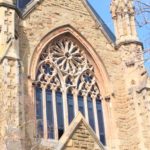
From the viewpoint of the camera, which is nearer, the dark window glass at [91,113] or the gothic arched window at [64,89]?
the gothic arched window at [64,89]

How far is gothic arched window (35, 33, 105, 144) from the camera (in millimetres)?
14766

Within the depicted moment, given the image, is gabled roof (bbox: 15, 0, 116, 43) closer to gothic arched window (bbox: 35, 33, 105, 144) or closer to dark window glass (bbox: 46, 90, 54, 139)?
gothic arched window (bbox: 35, 33, 105, 144)

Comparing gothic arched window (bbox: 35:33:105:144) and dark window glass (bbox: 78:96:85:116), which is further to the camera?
dark window glass (bbox: 78:96:85:116)

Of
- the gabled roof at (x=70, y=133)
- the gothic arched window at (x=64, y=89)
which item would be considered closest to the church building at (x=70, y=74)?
the gothic arched window at (x=64, y=89)

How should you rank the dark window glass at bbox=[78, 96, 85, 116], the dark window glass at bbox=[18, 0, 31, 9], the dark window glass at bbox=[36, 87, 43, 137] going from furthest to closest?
the dark window glass at bbox=[18, 0, 31, 9] < the dark window glass at bbox=[78, 96, 85, 116] < the dark window glass at bbox=[36, 87, 43, 137]

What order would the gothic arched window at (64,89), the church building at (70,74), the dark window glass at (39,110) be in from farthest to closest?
the gothic arched window at (64,89), the dark window glass at (39,110), the church building at (70,74)

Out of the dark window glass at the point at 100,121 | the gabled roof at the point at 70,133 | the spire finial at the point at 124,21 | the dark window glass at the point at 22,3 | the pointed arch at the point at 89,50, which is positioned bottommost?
the gabled roof at the point at 70,133

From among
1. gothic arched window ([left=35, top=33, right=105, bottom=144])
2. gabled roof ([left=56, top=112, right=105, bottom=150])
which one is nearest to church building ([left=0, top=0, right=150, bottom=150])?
gothic arched window ([left=35, top=33, right=105, bottom=144])

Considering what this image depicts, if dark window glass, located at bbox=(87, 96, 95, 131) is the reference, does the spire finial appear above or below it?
above

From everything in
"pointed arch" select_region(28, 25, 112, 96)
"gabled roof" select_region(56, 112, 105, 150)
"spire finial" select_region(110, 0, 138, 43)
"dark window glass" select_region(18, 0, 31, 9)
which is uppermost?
"dark window glass" select_region(18, 0, 31, 9)

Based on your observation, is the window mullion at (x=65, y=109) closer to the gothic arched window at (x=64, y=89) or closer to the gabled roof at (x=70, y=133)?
the gothic arched window at (x=64, y=89)

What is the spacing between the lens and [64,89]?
15.4 meters

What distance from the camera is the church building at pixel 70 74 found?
13812mm

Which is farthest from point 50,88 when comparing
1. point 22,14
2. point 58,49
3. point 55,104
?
point 22,14
